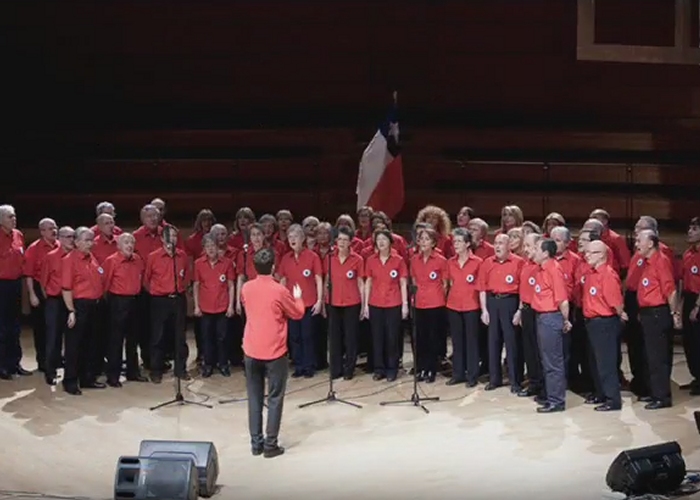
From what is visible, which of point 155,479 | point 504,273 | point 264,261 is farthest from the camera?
point 504,273

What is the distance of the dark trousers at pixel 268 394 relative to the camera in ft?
29.7

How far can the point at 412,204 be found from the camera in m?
16.0

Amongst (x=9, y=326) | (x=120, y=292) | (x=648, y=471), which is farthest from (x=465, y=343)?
(x=9, y=326)

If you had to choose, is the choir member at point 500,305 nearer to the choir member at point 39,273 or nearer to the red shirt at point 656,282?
the red shirt at point 656,282

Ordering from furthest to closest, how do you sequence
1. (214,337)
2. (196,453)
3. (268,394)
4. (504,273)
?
(214,337) < (504,273) < (268,394) < (196,453)

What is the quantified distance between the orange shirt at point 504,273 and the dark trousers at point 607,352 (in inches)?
35.7

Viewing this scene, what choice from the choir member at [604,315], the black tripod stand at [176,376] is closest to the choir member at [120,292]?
the black tripod stand at [176,376]

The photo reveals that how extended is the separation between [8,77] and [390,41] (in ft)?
18.8

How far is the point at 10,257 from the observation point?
38.0 feet

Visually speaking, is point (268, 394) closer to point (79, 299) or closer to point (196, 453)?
point (196, 453)

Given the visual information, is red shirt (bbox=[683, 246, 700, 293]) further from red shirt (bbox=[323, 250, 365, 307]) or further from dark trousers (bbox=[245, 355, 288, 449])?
dark trousers (bbox=[245, 355, 288, 449])

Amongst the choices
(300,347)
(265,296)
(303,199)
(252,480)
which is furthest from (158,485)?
(303,199)

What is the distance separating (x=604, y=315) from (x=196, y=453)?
13.3 ft

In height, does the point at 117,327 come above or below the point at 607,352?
above
